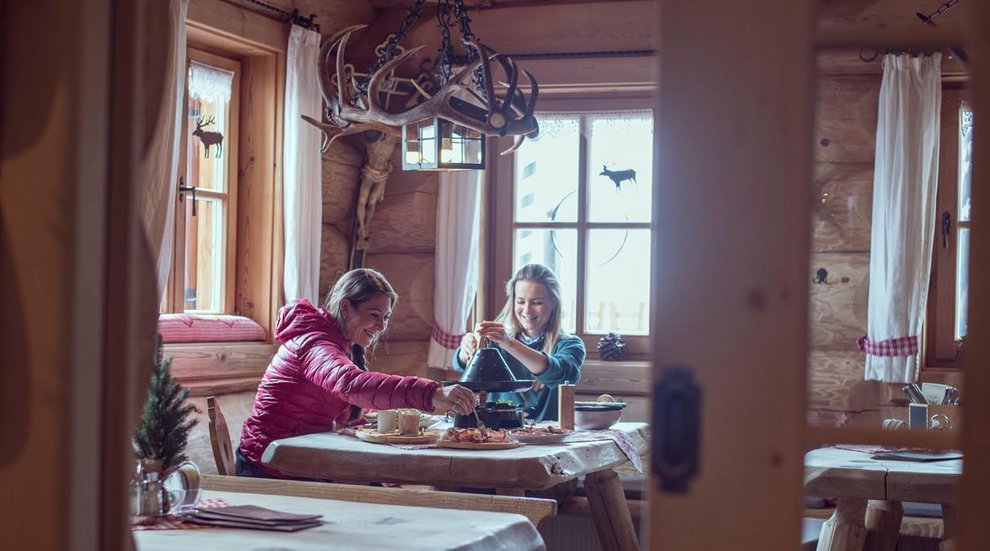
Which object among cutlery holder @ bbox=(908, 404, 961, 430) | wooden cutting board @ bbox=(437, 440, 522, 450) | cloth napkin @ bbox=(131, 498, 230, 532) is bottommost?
wooden cutting board @ bbox=(437, 440, 522, 450)

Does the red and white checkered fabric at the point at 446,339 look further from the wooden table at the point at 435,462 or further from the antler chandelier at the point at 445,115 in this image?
the wooden table at the point at 435,462

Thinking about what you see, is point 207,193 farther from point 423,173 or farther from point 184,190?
point 423,173

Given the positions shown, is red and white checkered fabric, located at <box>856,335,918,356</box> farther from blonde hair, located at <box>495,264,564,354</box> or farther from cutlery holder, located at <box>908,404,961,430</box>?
cutlery holder, located at <box>908,404,961,430</box>

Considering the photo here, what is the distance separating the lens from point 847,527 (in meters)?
3.79

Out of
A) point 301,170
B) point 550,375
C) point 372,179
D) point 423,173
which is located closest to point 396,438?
point 550,375

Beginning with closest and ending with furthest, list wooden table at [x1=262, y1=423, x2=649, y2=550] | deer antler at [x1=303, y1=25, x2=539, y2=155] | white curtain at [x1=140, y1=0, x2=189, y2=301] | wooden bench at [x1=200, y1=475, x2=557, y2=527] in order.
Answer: white curtain at [x1=140, y1=0, x2=189, y2=301] < wooden bench at [x1=200, y1=475, x2=557, y2=527] < wooden table at [x1=262, y1=423, x2=649, y2=550] < deer antler at [x1=303, y1=25, x2=539, y2=155]

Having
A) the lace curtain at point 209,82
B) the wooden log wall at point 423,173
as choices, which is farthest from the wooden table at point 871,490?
the lace curtain at point 209,82

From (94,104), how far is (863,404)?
4.57 meters

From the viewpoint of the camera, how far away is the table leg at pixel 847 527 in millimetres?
3756

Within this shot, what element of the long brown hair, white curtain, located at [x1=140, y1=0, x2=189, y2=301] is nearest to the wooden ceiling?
the long brown hair

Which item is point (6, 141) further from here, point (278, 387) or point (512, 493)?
point (512, 493)

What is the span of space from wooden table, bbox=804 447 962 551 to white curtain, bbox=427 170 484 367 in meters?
2.51

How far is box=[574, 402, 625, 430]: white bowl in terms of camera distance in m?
4.34


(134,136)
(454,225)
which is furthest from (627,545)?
(134,136)
